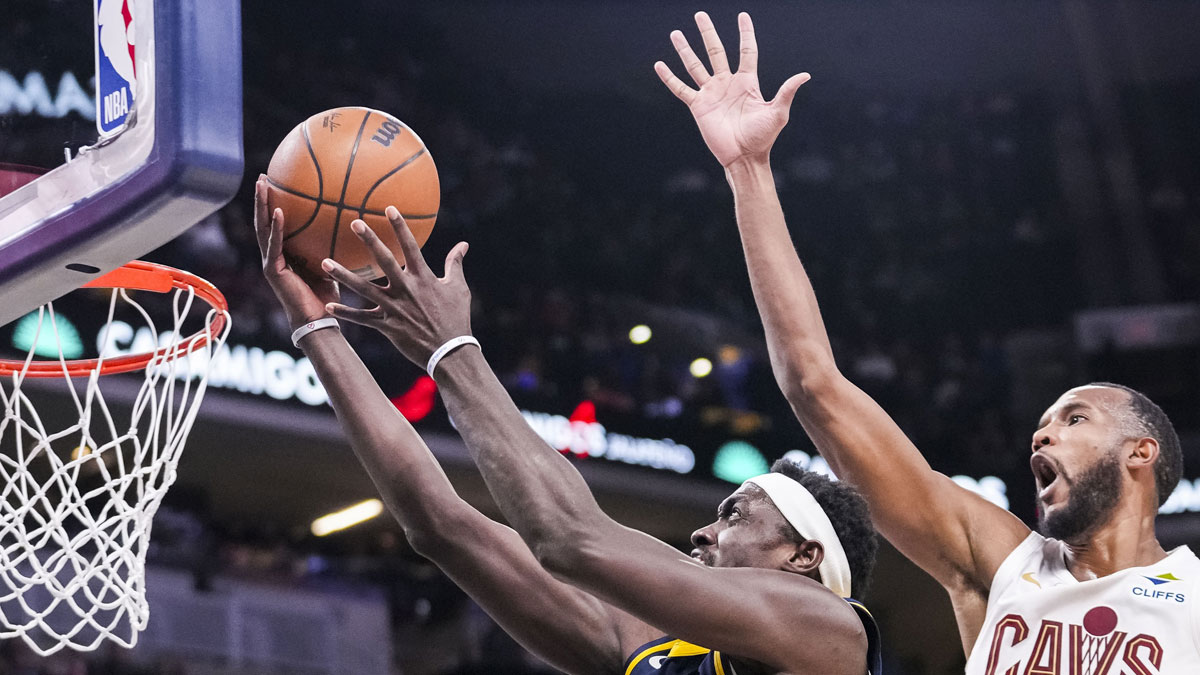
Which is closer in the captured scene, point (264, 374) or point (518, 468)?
point (518, 468)

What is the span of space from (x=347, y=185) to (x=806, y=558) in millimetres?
1044

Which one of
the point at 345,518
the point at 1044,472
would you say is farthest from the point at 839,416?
the point at 345,518

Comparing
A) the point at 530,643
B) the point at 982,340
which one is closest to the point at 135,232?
the point at 530,643

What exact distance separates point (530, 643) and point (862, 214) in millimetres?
10982

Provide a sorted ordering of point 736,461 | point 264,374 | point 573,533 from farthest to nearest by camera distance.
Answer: point 736,461
point 264,374
point 573,533

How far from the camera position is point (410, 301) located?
1964 millimetres

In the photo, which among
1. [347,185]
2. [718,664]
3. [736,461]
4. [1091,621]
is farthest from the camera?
[736,461]

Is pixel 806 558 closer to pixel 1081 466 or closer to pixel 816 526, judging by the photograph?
pixel 816 526

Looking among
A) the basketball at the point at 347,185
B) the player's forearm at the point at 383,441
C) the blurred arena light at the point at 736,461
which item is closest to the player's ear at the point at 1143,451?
the player's forearm at the point at 383,441

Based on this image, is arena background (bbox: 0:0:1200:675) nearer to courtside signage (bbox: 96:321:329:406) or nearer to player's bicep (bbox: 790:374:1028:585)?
courtside signage (bbox: 96:321:329:406)

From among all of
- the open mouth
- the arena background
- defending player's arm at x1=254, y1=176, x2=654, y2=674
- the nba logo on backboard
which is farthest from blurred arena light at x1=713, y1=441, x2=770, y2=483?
the nba logo on backboard

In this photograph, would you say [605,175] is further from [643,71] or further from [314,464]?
[314,464]

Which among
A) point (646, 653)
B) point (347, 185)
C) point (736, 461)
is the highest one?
point (347, 185)

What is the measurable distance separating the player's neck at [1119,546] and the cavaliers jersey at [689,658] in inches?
27.7
